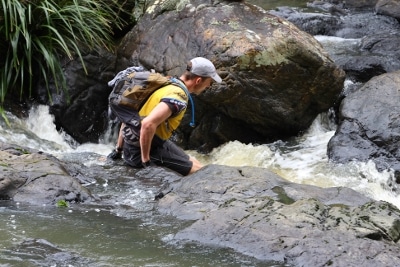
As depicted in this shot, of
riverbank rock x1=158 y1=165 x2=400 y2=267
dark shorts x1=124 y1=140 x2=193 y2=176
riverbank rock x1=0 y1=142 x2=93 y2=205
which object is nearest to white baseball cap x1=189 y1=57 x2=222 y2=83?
dark shorts x1=124 y1=140 x2=193 y2=176

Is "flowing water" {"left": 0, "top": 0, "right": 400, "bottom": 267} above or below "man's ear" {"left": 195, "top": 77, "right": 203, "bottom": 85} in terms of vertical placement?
below

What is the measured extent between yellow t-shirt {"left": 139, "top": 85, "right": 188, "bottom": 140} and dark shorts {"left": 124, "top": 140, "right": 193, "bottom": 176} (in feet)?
0.74

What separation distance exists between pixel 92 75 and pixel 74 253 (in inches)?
210

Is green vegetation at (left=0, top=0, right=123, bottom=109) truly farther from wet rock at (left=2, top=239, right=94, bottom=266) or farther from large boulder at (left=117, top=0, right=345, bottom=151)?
wet rock at (left=2, top=239, right=94, bottom=266)

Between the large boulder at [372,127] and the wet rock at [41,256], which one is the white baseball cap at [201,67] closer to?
the wet rock at [41,256]

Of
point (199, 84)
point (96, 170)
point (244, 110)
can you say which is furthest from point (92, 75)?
point (199, 84)

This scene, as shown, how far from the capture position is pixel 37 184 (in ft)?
17.5

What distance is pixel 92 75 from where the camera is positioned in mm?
9086

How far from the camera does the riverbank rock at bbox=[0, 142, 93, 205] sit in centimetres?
518

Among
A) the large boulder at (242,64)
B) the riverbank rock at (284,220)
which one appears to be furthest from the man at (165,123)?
the large boulder at (242,64)

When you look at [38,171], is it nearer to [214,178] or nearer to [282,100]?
[214,178]

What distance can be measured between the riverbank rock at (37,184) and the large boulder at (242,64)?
305cm

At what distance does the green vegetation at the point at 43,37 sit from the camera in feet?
27.4

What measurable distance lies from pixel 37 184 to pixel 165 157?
4.34ft
